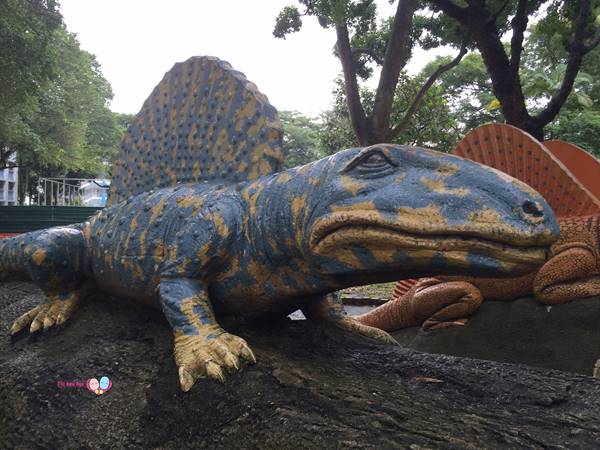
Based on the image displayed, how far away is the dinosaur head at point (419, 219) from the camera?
1.54 meters

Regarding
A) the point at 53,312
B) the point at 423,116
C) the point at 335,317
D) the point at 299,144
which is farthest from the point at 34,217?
the point at 299,144

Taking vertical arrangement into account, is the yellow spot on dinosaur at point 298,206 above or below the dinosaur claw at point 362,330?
above

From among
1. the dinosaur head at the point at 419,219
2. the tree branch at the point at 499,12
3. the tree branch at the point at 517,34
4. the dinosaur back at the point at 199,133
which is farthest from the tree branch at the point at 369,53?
the dinosaur head at the point at 419,219

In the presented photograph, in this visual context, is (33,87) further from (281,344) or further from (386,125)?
(281,344)

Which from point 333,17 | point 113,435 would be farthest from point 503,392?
point 333,17

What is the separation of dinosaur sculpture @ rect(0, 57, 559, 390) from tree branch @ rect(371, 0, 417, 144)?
5502 mm

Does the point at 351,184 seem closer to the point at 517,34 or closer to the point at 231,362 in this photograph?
the point at 231,362

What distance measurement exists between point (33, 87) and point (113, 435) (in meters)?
12.1

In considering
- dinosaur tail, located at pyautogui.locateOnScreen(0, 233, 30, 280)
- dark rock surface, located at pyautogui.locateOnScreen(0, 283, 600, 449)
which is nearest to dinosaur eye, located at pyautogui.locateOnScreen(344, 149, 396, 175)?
dark rock surface, located at pyautogui.locateOnScreen(0, 283, 600, 449)

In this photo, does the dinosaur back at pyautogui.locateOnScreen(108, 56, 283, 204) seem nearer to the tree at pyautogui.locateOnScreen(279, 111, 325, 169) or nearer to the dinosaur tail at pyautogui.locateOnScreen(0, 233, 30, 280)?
the dinosaur tail at pyautogui.locateOnScreen(0, 233, 30, 280)

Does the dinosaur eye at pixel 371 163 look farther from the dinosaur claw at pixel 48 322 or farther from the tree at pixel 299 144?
the tree at pixel 299 144

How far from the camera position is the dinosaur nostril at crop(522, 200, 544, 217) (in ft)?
5.05

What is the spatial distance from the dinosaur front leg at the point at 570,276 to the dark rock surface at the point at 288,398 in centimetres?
190

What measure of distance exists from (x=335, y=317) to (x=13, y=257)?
5.50 feet
